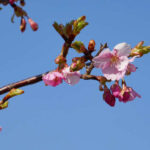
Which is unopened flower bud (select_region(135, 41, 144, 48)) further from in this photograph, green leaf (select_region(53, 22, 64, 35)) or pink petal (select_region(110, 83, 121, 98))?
green leaf (select_region(53, 22, 64, 35))

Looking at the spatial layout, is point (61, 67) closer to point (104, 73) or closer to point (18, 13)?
point (104, 73)

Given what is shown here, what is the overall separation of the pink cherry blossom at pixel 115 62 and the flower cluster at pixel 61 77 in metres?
0.24

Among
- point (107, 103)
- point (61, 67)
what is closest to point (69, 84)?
point (61, 67)

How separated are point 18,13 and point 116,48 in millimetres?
1004

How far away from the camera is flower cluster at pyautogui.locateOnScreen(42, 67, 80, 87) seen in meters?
3.07

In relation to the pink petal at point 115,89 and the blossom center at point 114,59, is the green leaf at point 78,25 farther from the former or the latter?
the pink petal at point 115,89

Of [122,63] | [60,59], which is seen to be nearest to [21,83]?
[60,59]

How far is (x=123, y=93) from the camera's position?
3.21m

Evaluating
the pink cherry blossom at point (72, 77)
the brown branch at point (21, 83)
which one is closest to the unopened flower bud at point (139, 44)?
the pink cherry blossom at point (72, 77)

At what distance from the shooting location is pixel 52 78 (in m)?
3.06

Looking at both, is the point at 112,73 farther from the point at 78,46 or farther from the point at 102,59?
the point at 78,46

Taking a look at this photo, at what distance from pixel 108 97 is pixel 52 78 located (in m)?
0.61

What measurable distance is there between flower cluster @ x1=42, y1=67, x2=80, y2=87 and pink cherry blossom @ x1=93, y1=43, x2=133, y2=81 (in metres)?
0.24

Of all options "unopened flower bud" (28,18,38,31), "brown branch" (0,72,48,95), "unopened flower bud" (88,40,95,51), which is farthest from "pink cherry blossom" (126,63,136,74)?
"unopened flower bud" (28,18,38,31)
